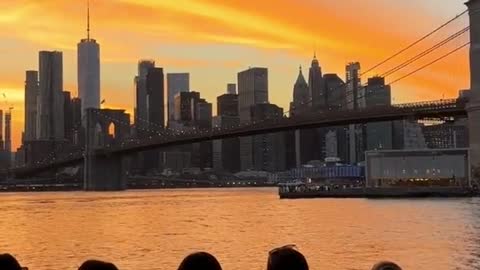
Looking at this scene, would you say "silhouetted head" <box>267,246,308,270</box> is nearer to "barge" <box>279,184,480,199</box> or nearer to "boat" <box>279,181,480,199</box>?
"boat" <box>279,181,480,199</box>

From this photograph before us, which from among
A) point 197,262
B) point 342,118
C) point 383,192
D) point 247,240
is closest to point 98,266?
point 197,262

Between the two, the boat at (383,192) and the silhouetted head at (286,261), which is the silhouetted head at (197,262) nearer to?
the silhouetted head at (286,261)

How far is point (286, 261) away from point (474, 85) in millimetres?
69006

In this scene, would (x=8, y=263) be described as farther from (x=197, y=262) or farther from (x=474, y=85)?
(x=474, y=85)

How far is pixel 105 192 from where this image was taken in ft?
348

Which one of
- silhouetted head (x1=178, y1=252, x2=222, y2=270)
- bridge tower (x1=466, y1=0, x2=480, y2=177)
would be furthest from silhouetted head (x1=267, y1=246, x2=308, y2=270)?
bridge tower (x1=466, y1=0, x2=480, y2=177)

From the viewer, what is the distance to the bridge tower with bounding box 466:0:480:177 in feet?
218

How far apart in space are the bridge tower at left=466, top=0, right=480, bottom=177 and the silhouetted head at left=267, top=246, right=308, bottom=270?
65312mm

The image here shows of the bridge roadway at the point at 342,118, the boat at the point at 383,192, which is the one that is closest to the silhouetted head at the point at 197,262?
the bridge roadway at the point at 342,118

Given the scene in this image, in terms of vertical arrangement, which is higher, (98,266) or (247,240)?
(98,266)

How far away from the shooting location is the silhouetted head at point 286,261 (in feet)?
10.1

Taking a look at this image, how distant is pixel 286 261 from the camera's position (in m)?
3.07

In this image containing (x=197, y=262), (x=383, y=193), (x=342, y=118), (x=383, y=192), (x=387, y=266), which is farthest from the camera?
(x=383, y=192)

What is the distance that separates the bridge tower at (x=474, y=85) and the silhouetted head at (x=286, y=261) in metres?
65.3
